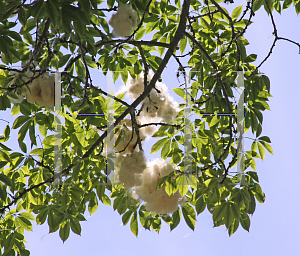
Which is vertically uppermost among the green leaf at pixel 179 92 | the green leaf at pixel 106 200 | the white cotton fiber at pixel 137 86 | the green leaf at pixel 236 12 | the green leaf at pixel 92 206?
the green leaf at pixel 236 12

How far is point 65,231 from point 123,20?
3.57 feet

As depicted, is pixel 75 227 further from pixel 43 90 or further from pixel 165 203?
pixel 43 90

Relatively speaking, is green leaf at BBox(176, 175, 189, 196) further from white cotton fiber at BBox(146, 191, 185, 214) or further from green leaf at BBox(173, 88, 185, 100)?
green leaf at BBox(173, 88, 185, 100)

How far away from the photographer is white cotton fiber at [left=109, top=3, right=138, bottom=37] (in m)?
1.37

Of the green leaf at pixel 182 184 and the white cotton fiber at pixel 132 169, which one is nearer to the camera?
the white cotton fiber at pixel 132 169

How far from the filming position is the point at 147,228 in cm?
190

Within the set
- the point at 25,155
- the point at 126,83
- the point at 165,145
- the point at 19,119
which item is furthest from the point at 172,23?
the point at 25,155

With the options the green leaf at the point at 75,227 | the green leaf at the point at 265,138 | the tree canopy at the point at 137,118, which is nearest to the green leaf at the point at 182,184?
the tree canopy at the point at 137,118

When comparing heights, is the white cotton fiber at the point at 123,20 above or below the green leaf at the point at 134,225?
above

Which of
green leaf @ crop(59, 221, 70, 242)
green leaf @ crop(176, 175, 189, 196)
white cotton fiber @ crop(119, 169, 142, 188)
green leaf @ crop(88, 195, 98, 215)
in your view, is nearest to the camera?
white cotton fiber @ crop(119, 169, 142, 188)

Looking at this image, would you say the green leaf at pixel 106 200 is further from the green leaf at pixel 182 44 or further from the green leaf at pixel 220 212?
the green leaf at pixel 182 44

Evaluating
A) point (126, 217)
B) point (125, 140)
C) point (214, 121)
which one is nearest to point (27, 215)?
point (126, 217)

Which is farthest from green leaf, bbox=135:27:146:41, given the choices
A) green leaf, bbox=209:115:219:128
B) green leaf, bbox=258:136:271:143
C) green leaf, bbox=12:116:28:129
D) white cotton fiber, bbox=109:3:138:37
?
green leaf, bbox=258:136:271:143

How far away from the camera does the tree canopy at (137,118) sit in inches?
54.4
